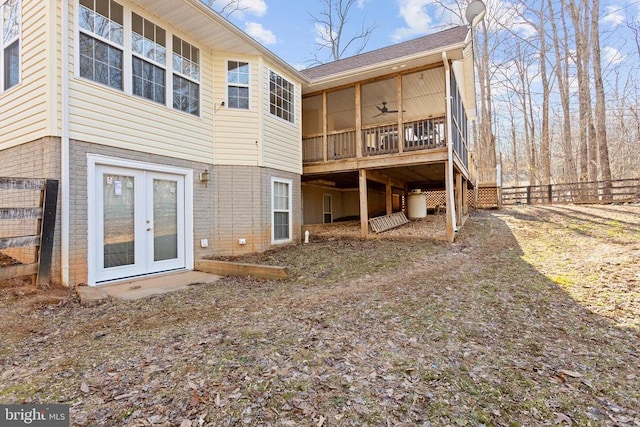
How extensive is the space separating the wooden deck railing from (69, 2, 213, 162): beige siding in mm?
3429

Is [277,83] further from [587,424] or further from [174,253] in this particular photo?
[587,424]

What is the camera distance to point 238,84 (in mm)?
7754

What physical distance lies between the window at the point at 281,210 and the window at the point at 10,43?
5071 millimetres

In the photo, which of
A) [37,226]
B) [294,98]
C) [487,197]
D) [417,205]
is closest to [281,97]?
[294,98]

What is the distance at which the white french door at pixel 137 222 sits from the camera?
17.8ft

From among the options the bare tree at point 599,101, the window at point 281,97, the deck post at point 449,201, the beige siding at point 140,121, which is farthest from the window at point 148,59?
the bare tree at point 599,101

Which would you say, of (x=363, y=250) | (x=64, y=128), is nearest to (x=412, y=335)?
(x=363, y=250)

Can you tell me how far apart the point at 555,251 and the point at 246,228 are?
6.83 m

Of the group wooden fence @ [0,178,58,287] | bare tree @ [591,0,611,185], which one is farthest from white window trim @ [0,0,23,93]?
bare tree @ [591,0,611,185]

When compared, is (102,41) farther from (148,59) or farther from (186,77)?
(186,77)

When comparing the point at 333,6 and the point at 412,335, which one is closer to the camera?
the point at 412,335

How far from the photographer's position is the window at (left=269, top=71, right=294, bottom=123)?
836 cm

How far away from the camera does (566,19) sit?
18.6m

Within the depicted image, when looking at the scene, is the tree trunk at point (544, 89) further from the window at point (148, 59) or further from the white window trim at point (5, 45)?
Answer: the white window trim at point (5, 45)
